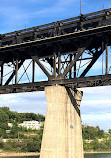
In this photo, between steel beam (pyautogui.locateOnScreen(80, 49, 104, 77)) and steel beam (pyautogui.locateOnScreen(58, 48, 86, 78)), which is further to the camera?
steel beam (pyautogui.locateOnScreen(80, 49, 104, 77))

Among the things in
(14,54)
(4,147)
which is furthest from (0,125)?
(14,54)

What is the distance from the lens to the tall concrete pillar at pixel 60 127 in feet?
92.7

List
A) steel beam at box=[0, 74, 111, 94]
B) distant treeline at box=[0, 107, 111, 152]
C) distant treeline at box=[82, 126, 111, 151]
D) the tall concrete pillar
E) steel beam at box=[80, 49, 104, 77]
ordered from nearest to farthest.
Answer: steel beam at box=[0, 74, 111, 94]
the tall concrete pillar
steel beam at box=[80, 49, 104, 77]
distant treeline at box=[0, 107, 111, 152]
distant treeline at box=[82, 126, 111, 151]

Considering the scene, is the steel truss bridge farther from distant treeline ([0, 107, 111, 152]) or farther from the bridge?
distant treeline ([0, 107, 111, 152])

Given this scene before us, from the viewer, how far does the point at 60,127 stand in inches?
1126

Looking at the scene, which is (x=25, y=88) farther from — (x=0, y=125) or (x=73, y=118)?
(x=0, y=125)

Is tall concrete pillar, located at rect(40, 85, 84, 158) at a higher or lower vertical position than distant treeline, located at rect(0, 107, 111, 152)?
lower

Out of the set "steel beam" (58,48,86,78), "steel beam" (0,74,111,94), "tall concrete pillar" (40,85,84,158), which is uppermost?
"steel beam" (58,48,86,78)

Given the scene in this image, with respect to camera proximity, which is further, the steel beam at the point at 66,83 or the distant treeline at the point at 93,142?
the distant treeline at the point at 93,142

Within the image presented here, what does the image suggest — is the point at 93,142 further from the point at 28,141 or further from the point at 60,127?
the point at 60,127

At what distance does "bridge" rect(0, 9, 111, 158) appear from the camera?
2803 cm

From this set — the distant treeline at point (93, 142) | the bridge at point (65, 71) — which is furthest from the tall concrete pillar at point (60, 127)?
the distant treeline at point (93, 142)

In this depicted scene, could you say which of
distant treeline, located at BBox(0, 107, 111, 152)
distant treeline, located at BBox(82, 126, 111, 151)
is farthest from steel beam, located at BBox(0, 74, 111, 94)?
distant treeline, located at BBox(82, 126, 111, 151)

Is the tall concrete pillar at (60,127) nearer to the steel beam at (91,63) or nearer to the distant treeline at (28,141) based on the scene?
the steel beam at (91,63)
